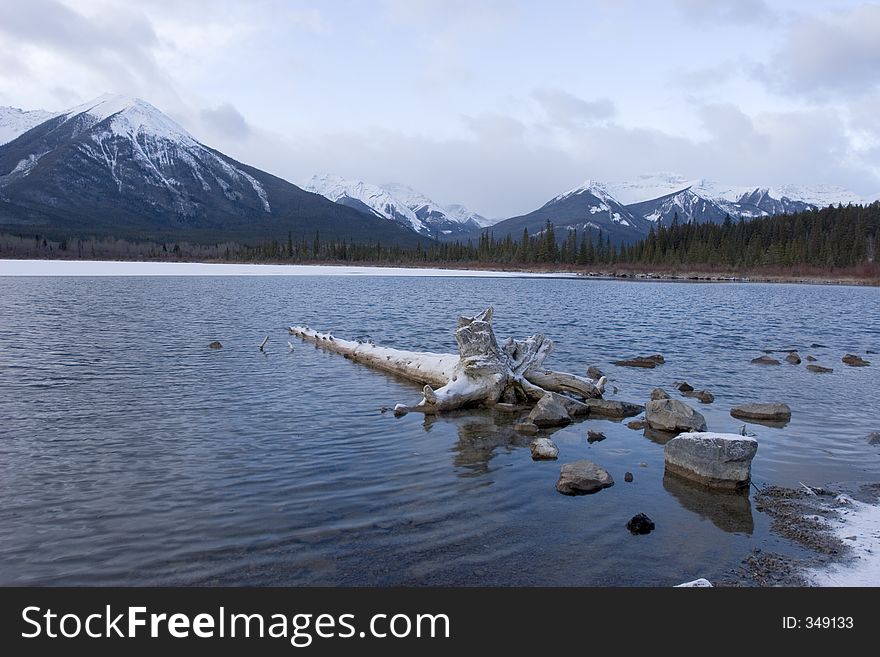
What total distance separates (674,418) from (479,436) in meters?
5.10

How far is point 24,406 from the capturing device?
1631cm

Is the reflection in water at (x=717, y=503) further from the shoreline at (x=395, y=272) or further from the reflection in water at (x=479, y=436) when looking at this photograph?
the shoreline at (x=395, y=272)

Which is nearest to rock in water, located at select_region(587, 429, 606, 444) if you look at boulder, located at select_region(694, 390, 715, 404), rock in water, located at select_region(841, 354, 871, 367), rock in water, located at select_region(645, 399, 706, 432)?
rock in water, located at select_region(645, 399, 706, 432)

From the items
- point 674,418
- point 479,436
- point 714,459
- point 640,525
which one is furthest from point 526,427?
point 640,525

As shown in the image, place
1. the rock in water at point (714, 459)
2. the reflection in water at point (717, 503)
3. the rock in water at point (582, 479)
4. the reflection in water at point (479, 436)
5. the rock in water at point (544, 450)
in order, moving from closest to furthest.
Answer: the reflection in water at point (717, 503) < the rock in water at point (582, 479) < the rock in water at point (714, 459) < the reflection in water at point (479, 436) < the rock in water at point (544, 450)

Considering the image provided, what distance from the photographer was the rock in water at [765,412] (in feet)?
55.1

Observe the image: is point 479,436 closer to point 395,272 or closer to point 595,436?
point 595,436

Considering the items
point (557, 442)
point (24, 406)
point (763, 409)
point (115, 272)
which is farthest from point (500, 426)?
point (115, 272)

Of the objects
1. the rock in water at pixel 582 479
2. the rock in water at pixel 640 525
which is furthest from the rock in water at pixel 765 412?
the rock in water at pixel 640 525

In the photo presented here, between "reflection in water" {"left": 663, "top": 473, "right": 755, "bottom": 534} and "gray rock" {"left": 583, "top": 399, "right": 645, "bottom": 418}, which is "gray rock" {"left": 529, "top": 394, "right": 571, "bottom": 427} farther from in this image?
"reflection in water" {"left": 663, "top": 473, "right": 755, "bottom": 534}

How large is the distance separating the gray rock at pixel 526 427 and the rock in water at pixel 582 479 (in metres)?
3.70

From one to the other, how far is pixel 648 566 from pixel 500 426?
8084mm

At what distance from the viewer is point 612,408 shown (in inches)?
687

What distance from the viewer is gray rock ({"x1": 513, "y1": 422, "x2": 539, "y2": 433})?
15.6 meters
